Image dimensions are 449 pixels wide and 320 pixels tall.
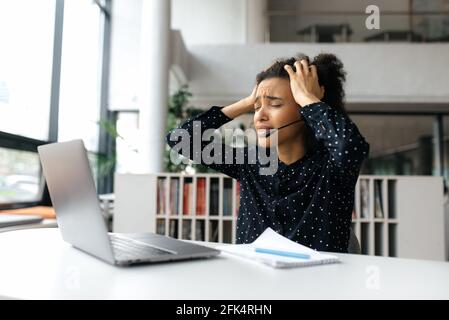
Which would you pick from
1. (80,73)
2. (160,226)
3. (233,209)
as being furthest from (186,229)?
(80,73)

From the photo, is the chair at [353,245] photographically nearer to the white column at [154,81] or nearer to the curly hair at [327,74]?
the curly hair at [327,74]

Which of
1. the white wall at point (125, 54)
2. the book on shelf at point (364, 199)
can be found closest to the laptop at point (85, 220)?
the book on shelf at point (364, 199)

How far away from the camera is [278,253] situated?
0.91 meters

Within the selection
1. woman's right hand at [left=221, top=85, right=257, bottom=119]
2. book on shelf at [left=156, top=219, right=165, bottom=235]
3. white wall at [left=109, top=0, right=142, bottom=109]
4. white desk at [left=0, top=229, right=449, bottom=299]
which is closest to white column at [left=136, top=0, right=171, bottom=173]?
book on shelf at [left=156, top=219, right=165, bottom=235]

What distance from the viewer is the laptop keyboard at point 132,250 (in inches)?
32.9

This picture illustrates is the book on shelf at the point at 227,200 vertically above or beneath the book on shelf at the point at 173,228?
above

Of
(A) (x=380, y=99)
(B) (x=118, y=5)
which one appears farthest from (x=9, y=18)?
(A) (x=380, y=99)

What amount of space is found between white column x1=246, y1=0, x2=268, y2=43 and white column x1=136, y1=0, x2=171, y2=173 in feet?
7.69

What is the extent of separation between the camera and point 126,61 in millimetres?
6191

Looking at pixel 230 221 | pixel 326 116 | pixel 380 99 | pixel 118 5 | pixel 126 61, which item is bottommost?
pixel 230 221

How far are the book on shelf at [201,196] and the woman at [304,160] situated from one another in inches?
69.4

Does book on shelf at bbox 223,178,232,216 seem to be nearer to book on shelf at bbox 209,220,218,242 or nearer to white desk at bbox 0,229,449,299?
book on shelf at bbox 209,220,218,242

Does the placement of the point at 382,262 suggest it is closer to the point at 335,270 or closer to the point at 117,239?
the point at 335,270
